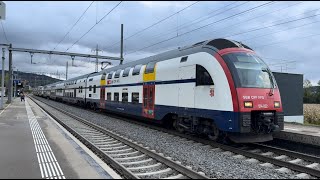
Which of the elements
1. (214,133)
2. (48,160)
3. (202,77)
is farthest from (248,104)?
(48,160)

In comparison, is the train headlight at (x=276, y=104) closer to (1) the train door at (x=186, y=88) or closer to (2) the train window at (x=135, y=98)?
(1) the train door at (x=186, y=88)

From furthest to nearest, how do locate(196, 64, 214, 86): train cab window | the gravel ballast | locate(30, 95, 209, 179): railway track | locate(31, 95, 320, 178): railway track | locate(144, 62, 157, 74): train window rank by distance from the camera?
locate(144, 62, 157, 74): train window → locate(196, 64, 214, 86): train cab window → locate(31, 95, 320, 178): railway track → the gravel ballast → locate(30, 95, 209, 179): railway track

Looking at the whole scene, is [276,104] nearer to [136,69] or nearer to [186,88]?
[186,88]

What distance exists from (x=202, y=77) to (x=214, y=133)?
6.33ft

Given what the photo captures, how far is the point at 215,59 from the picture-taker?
11695mm

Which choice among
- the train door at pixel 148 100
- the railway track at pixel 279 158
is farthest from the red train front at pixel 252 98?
the train door at pixel 148 100

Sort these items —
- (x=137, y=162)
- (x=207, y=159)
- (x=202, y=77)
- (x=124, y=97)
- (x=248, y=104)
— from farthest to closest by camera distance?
(x=124, y=97)
(x=202, y=77)
(x=248, y=104)
(x=207, y=159)
(x=137, y=162)

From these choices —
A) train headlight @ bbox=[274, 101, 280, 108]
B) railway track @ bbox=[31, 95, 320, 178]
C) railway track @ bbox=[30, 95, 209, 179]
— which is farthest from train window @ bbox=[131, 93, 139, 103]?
train headlight @ bbox=[274, 101, 280, 108]

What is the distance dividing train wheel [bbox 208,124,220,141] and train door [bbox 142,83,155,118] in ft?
15.2

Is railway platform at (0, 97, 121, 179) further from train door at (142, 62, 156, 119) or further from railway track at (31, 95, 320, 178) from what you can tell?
train door at (142, 62, 156, 119)

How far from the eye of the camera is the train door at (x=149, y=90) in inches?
648

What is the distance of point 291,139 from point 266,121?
89.7 inches

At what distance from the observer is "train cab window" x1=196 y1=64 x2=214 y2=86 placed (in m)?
11.9

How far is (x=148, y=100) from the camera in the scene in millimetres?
17016
